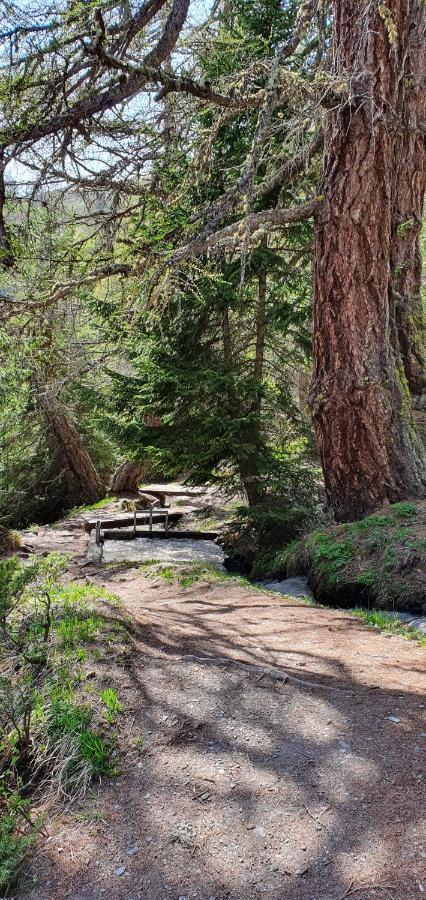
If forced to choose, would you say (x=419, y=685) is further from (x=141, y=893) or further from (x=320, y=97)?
(x=320, y=97)

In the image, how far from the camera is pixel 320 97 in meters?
6.16

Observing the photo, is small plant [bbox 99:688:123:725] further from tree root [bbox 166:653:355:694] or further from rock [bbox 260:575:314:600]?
rock [bbox 260:575:314:600]

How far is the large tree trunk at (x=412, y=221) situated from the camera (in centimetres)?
998

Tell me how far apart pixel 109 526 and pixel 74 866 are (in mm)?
11241

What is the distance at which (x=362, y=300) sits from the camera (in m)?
7.34

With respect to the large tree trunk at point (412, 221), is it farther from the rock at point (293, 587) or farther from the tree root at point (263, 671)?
the tree root at point (263, 671)

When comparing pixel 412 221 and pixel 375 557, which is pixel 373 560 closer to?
pixel 375 557

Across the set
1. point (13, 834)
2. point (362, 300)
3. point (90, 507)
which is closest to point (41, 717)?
point (13, 834)

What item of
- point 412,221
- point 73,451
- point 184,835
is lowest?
point 184,835

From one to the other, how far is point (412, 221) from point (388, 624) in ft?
24.6

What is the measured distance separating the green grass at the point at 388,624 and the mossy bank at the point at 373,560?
35cm

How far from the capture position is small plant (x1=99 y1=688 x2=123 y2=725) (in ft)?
10.5

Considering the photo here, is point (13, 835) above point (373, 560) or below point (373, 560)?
below

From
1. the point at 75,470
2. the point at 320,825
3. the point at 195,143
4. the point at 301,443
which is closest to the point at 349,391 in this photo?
the point at 301,443
